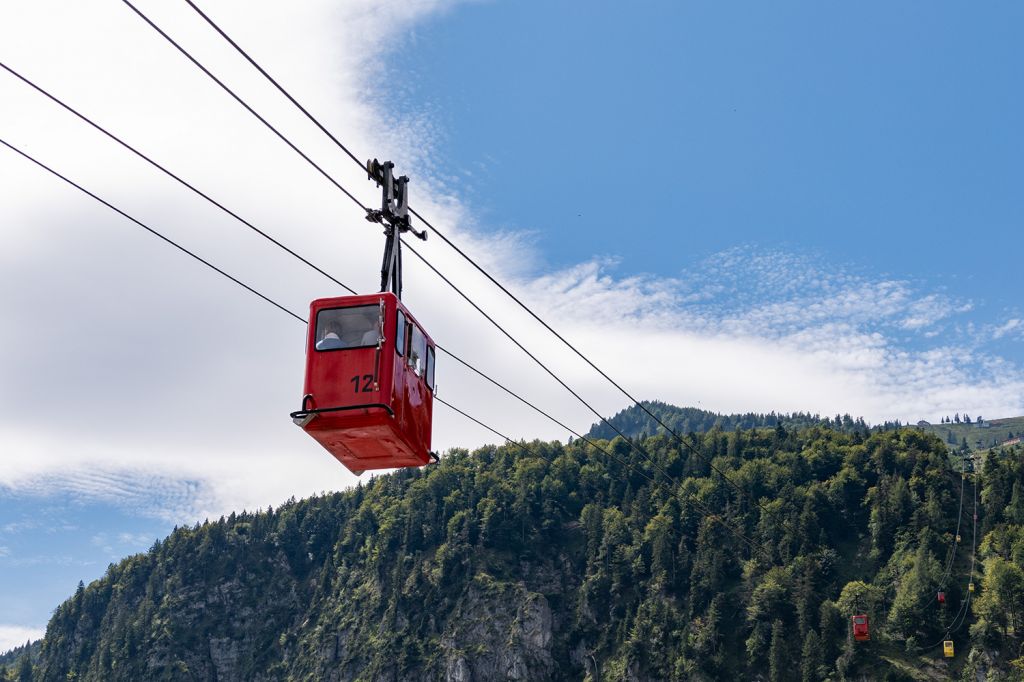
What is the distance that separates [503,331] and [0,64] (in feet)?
53.7

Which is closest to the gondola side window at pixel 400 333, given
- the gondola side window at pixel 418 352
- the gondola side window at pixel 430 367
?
the gondola side window at pixel 418 352

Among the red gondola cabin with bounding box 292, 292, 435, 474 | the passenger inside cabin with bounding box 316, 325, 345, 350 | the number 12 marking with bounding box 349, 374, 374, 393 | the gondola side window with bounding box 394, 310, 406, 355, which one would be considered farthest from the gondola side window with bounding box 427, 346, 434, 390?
the number 12 marking with bounding box 349, 374, 374, 393

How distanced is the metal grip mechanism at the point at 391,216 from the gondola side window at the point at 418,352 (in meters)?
1.28

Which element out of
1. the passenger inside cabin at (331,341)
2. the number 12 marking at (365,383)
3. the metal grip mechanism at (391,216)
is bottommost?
the number 12 marking at (365,383)

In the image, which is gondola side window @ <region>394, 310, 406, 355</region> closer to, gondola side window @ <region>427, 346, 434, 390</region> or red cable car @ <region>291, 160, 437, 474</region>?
red cable car @ <region>291, 160, 437, 474</region>

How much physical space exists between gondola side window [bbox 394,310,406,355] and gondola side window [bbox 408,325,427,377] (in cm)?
61

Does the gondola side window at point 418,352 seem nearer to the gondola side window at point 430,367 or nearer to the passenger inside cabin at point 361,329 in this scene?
the gondola side window at point 430,367

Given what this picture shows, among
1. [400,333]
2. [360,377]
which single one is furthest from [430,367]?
[360,377]

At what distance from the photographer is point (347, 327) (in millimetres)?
31484

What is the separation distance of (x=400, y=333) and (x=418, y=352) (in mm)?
1863

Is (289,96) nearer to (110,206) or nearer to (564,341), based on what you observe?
(110,206)

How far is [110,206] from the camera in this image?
2758 centimetres

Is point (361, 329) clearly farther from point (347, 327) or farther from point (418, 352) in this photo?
point (418, 352)

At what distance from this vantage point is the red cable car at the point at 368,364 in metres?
30.7
